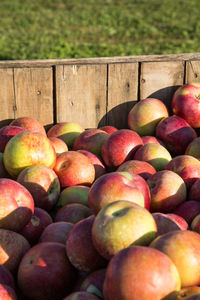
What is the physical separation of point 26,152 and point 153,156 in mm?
887

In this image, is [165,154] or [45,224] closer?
[45,224]

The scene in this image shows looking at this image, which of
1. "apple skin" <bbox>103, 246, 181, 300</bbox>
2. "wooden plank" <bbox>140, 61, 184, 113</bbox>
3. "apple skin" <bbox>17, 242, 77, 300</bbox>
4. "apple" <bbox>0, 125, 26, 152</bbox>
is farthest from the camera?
"wooden plank" <bbox>140, 61, 184, 113</bbox>

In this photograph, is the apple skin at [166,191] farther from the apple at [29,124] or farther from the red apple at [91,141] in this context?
the apple at [29,124]

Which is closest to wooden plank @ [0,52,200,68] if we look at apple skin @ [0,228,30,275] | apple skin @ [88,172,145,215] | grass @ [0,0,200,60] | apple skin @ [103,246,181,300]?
apple skin @ [88,172,145,215]

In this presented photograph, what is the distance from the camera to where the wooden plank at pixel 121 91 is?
12.8 ft

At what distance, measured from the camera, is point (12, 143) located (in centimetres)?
294

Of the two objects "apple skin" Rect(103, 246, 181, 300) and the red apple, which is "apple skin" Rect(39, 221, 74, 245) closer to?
"apple skin" Rect(103, 246, 181, 300)

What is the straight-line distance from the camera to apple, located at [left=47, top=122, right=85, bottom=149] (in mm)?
3736

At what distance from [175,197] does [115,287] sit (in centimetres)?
112

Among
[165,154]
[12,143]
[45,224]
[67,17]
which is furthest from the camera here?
[67,17]

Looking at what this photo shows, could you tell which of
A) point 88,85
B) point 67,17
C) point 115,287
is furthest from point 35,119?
point 67,17

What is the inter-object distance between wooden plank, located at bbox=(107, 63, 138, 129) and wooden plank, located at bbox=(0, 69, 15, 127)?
0.77 meters

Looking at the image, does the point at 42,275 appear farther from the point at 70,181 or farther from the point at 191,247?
the point at 70,181

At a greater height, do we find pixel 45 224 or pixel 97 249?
pixel 97 249
